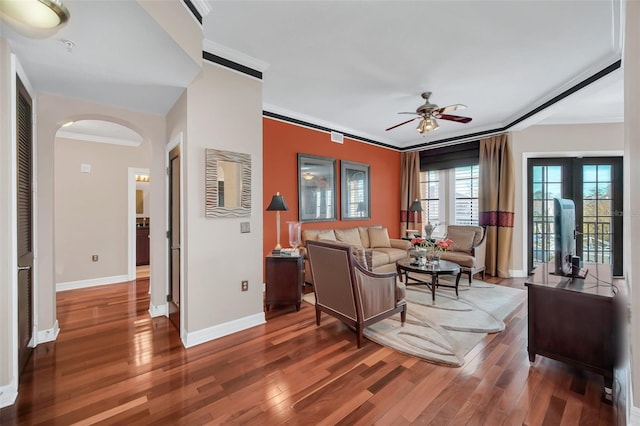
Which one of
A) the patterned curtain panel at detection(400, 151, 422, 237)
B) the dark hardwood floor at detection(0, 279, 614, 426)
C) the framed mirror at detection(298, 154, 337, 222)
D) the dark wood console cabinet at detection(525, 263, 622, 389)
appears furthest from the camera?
the patterned curtain panel at detection(400, 151, 422, 237)

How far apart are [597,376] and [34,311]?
16.3 feet

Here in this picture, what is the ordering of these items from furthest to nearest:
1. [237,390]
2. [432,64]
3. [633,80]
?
1. [432,64]
2. [237,390]
3. [633,80]

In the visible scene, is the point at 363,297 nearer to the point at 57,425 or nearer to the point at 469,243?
the point at 57,425

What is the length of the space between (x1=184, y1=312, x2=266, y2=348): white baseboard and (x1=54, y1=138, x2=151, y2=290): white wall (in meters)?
3.28

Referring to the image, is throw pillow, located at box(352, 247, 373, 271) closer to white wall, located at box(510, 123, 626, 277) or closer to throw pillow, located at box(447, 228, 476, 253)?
throw pillow, located at box(447, 228, 476, 253)

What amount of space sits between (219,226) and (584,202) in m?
6.30

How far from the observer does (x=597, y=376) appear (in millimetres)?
2174

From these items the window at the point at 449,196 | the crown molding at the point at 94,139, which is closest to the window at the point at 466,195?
→ the window at the point at 449,196

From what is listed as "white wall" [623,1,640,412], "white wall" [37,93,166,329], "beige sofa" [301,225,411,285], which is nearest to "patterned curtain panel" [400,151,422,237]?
"beige sofa" [301,225,411,285]

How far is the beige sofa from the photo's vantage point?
15.2 ft

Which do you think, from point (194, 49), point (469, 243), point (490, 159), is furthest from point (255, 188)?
point (490, 159)

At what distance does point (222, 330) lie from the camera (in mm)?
2855

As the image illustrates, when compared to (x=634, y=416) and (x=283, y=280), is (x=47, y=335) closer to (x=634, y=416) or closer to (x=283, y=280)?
(x=283, y=280)

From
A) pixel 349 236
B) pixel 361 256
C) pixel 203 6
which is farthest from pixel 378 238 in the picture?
pixel 203 6
